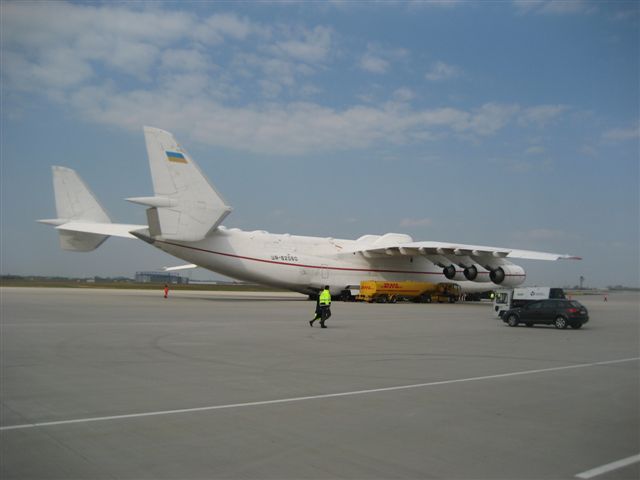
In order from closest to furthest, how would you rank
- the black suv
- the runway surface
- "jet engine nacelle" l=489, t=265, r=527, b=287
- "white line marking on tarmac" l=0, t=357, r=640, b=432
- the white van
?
1. the runway surface
2. "white line marking on tarmac" l=0, t=357, r=640, b=432
3. the black suv
4. the white van
5. "jet engine nacelle" l=489, t=265, r=527, b=287

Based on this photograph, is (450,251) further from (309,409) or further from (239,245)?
(309,409)

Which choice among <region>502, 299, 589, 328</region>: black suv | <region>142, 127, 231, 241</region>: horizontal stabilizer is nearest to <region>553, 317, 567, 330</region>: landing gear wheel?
<region>502, 299, 589, 328</region>: black suv

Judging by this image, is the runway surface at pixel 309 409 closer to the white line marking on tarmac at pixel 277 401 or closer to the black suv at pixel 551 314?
the white line marking on tarmac at pixel 277 401

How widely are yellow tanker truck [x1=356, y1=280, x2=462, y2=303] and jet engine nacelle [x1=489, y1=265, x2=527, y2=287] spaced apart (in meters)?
4.06

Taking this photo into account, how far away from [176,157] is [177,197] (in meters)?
2.19

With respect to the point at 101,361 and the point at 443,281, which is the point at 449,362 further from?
the point at 443,281

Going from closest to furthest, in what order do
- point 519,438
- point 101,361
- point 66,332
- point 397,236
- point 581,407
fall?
1. point 519,438
2. point 581,407
3. point 101,361
4. point 66,332
5. point 397,236

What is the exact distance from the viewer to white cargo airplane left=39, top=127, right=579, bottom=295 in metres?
32.5

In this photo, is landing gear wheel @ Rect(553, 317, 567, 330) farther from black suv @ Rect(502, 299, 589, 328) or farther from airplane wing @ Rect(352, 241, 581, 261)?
airplane wing @ Rect(352, 241, 581, 261)

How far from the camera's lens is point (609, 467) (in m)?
5.46

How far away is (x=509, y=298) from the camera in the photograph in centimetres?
2661

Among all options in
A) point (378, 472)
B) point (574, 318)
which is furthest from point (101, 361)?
point (574, 318)

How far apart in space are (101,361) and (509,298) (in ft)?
65.9

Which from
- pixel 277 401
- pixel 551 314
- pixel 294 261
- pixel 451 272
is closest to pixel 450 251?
pixel 451 272
